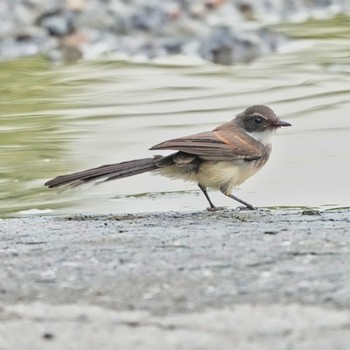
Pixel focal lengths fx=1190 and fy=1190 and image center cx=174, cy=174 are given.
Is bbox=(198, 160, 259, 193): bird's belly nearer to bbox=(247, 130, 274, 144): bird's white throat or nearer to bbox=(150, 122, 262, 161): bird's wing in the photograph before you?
bbox=(150, 122, 262, 161): bird's wing

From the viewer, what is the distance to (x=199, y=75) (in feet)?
43.7

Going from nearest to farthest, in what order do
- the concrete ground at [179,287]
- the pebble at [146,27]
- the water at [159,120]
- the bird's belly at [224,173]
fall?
the concrete ground at [179,287] → the bird's belly at [224,173] → the water at [159,120] → the pebble at [146,27]

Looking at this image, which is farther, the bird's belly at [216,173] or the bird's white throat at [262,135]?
the bird's white throat at [262,135]

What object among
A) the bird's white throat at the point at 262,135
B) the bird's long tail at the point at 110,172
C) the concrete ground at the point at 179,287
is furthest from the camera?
the bird's white throat at the point at 262,135

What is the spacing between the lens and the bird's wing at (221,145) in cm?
705

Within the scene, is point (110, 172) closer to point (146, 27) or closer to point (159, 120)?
point (159, 120)

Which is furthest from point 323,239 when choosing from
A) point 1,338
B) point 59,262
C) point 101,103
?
point 101,103

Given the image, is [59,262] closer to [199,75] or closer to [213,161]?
[213,161]

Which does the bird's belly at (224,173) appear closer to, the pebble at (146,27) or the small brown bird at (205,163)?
the small brown bird at (205,163)

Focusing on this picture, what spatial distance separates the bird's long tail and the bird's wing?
29 cm

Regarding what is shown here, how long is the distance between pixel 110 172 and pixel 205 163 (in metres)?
0.58

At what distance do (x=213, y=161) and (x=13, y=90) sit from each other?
558cm

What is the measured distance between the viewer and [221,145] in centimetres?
734

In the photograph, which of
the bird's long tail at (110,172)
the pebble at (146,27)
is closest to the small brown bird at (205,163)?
the bird's long tail at (110,172)
